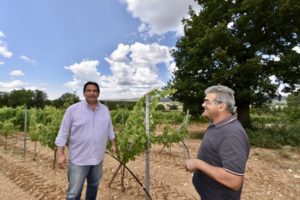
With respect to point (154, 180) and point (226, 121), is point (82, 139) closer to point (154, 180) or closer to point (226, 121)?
point (226, 121)

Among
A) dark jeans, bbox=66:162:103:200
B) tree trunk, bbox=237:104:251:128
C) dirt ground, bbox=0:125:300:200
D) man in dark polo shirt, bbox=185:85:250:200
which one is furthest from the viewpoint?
tree trunk, bbox=237:104:251:128

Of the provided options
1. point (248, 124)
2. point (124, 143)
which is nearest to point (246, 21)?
point (248, 124)

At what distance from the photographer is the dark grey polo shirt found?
1.75 m

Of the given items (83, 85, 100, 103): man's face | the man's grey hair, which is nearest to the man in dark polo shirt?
the man's grey hair

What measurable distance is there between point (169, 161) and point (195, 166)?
612 cm

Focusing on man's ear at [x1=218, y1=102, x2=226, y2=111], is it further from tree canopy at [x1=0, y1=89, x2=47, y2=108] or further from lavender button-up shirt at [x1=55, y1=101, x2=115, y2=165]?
tree canopy at [x1=0, y1=89, x2=47, y2=108]

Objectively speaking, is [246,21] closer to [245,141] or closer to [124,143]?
[124,143]

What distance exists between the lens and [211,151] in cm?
196

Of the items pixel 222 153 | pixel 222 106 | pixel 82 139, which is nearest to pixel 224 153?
pixel 222 153

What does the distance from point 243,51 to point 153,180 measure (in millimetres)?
9579

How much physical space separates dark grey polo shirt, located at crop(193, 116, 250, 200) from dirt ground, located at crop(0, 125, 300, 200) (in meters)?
3.08

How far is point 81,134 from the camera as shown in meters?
3.30

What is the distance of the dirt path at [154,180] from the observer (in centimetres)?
512

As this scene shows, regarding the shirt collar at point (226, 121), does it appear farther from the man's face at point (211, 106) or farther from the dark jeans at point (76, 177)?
the dark jeans at point (76, 177)
